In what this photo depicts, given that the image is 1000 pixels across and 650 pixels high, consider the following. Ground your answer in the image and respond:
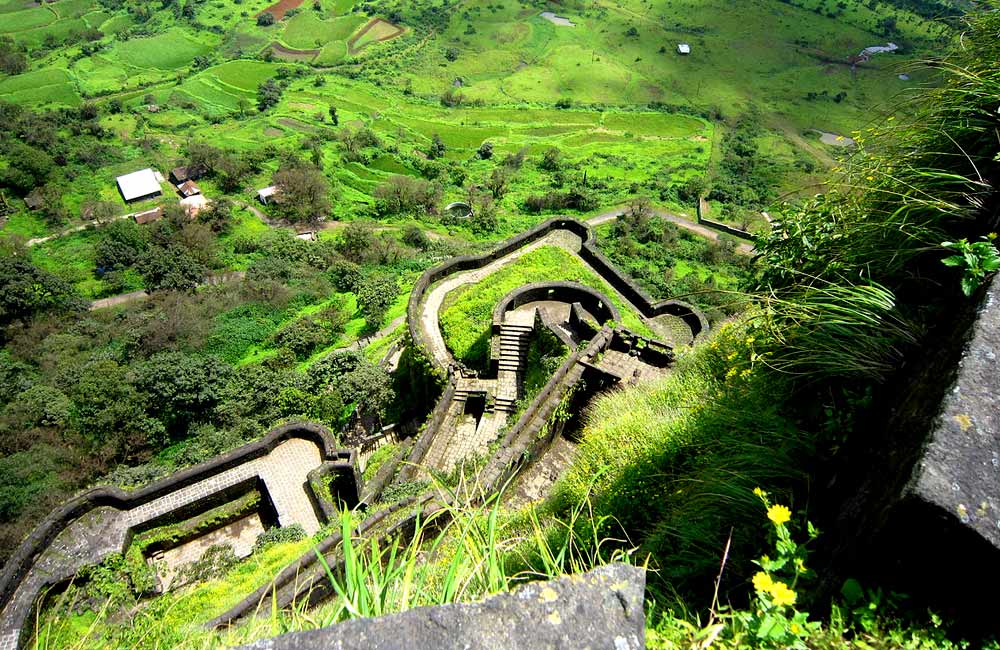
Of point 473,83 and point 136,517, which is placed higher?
point 136,517

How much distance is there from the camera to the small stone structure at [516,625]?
8.04 ft

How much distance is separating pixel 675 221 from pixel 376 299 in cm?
4056

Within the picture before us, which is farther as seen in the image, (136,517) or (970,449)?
(136,517)

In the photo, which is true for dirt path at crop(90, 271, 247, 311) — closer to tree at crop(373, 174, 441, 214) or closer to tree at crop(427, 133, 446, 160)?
tree at crop(373, 174, 441, 214)

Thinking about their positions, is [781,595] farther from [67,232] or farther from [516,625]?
[67,232]

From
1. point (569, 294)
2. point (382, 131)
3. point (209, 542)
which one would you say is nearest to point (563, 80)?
point (382, 131)

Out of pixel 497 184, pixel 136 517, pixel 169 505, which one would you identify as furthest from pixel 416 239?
pixel 136 517

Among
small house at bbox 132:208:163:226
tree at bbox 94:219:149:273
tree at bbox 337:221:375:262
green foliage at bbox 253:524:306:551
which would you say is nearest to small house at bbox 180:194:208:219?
small house at bbox 132:208:163:226

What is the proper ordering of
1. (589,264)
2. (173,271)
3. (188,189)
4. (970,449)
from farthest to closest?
(188,189) < (173,271) < (589,264) < (970,449)

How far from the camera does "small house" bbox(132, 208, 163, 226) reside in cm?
5616

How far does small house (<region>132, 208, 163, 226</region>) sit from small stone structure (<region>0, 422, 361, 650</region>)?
165 ft

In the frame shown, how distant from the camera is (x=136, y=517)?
595 inches

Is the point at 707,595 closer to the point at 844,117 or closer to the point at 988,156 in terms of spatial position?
the point at 988,156

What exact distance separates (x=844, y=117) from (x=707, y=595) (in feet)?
367
